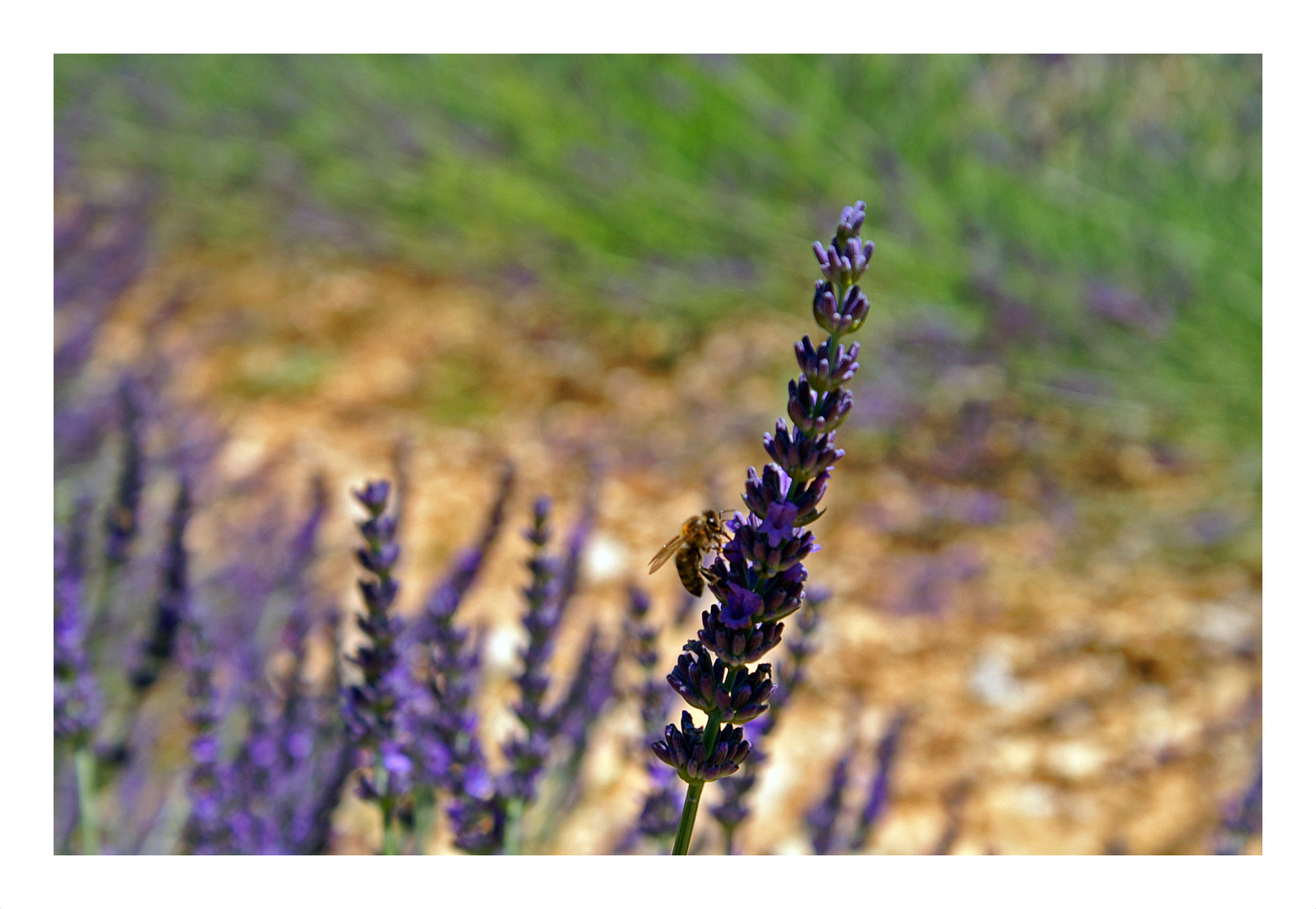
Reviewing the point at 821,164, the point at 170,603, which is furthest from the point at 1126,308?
the point at 170,603

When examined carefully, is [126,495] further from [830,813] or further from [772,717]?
[830,813]

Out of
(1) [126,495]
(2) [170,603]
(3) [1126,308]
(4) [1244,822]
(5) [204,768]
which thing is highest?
(3) [1126,308]

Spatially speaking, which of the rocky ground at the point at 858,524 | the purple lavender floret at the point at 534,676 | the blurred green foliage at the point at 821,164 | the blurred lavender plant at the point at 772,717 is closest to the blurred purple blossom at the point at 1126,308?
the blurred green foliage at the point at 821,164

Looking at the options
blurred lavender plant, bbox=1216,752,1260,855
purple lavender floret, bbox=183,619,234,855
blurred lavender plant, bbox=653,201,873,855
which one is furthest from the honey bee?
blurred lavender plant, bbox=1216,752,1260,855

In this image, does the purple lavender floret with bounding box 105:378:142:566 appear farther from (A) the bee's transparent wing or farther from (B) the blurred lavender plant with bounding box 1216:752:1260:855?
(B) the blurred lavender plant with bounding box 1216:752:1260:855

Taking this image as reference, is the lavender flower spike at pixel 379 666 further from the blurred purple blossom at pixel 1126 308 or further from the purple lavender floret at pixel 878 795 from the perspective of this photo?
the blurred purple blossom at pixel 1126 308
